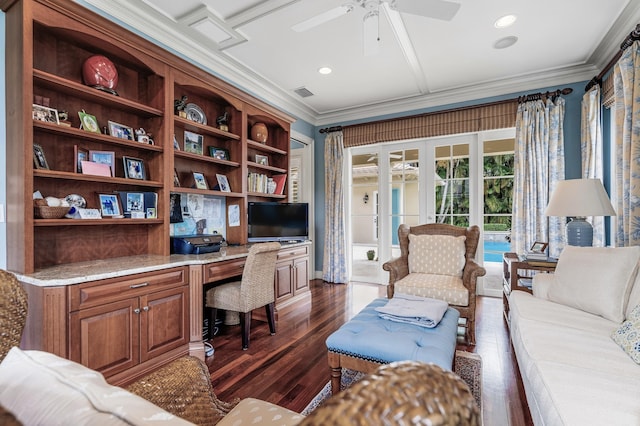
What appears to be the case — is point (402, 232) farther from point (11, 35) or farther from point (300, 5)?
point (11, 35)

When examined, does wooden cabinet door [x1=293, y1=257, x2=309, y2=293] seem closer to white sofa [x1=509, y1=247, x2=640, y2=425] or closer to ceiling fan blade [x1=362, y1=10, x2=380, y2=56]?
white sofa [x1=509, y1=247, x2=640, y2=425]

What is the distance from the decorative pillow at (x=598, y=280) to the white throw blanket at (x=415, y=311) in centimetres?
85

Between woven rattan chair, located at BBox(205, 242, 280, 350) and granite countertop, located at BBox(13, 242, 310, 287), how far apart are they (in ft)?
0.83

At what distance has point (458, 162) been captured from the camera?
4281 mm

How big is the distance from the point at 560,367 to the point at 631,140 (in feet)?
6.86

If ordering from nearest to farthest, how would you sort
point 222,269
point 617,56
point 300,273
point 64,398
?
point 64,398
point 222,269
point 617,56
point 300,273

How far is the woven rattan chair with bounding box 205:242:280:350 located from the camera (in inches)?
100.0

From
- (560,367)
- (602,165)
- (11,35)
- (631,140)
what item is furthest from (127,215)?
(602,165)

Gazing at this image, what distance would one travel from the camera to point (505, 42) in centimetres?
298

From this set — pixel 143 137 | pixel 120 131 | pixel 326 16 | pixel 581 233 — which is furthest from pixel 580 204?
pixel 120 131

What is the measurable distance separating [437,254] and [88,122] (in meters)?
3.21

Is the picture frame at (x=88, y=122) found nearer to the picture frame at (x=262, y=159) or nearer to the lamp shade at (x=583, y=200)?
the picture frame at (x=262, y=159)

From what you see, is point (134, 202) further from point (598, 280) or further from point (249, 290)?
point (598, 280)

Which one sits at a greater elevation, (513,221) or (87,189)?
(87,189)
